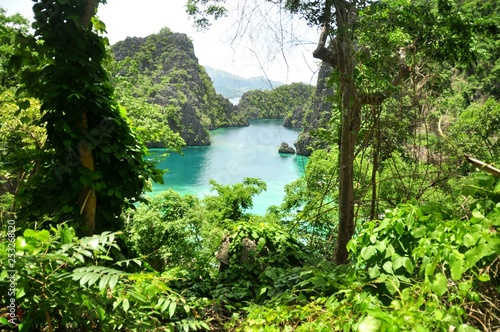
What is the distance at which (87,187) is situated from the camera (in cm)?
273

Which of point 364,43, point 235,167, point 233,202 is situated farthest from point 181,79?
point 364,43

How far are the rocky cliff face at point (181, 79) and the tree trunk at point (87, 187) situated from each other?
37.7 meters

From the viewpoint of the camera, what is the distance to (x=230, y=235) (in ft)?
14.3

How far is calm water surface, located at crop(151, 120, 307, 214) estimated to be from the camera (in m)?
25.3

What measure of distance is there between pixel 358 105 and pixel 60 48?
3.09m

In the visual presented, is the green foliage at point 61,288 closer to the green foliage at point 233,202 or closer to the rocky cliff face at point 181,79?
the green foliage at point 233,202

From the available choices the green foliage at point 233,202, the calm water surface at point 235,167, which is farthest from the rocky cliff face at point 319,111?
the calm water surface at point 235,167

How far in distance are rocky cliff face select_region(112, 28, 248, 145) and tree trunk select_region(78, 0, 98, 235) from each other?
124ft

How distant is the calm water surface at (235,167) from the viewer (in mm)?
25297

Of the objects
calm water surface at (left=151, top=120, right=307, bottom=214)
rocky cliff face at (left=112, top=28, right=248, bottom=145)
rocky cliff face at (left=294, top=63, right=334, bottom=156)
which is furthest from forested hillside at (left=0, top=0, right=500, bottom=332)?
rocky cliff face at (left=112, top=28, right=248, bottom=145)

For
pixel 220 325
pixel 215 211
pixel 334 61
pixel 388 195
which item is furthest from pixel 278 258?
pixel 215 211

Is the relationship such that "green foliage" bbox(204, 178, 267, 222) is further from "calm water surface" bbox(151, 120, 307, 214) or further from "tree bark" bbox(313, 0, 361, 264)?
"calm water surface" bbox(151, 120, 307, 214)

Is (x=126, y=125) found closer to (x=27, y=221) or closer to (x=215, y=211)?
(x=27, y=221)

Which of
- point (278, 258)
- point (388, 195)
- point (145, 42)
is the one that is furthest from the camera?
point (145, 42)
